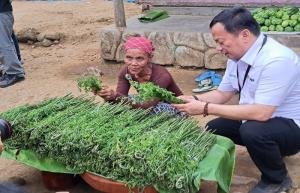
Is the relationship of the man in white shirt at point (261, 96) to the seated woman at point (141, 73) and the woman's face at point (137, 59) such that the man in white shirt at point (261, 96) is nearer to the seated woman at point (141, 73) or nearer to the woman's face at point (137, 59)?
the seated woman at point (141, 73)

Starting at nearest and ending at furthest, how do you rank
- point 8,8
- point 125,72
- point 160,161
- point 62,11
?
point 160,161
point 125,72
point 8,8
point 62,11

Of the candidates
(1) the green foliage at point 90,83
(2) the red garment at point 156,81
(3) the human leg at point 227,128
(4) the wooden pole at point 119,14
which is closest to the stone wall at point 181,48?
(4) the wooden pole at point 119,14

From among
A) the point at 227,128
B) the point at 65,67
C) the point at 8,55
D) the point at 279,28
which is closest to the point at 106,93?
the point at 227,128

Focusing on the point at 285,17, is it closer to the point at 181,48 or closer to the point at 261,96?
the point at 181,48

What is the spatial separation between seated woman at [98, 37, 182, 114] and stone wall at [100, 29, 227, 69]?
9.24 ft

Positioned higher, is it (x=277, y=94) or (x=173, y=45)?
(x=277, y=94)

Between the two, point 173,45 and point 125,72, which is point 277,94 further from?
point 173,45

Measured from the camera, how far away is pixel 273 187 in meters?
3.58

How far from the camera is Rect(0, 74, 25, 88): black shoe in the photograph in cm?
702

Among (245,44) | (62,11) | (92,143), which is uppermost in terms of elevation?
(245,44)

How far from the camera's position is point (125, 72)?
4.09 m

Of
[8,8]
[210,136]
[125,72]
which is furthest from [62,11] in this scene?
[210,136]

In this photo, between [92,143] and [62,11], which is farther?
[62,11]

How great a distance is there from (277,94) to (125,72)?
4.48ft
